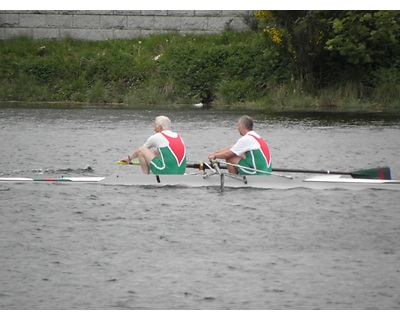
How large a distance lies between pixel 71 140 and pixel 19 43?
51.4 feet

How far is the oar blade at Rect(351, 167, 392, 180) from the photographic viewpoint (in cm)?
1798

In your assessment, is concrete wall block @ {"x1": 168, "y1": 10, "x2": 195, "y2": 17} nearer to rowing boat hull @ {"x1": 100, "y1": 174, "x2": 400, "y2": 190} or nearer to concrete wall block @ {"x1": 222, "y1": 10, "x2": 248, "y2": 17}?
concrete wall block @ {"x1": 222, "y1": 10, "x2": 248, "y2": 17}

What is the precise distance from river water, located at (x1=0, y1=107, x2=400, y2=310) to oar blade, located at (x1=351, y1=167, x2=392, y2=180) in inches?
12.3

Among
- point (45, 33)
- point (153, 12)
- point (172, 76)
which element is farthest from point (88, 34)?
point (172, 76)

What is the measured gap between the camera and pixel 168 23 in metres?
41.7

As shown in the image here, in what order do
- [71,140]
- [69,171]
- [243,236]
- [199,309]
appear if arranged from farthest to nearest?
[71,140]
[69,171]
[243,236]
[199,309]

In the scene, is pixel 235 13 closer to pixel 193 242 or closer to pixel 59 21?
pixel 59 21

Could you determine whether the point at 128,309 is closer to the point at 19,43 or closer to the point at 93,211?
the point at 93,211

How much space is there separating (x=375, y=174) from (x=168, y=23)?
24624 millimetres

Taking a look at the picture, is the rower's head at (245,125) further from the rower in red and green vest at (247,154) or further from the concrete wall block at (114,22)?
the concrete wall block at (114,22)
